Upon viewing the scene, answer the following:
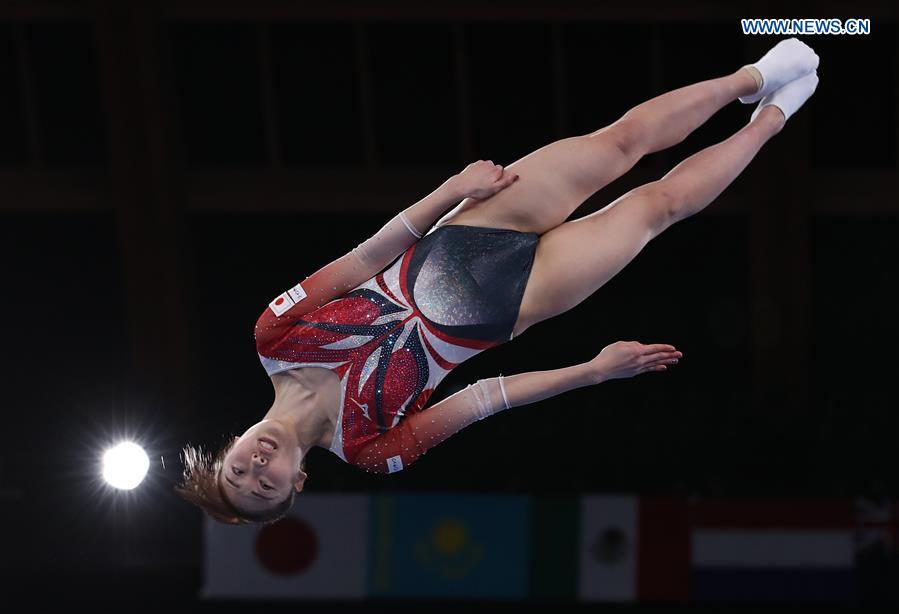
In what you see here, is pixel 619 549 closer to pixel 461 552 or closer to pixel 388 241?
pixel 461 552

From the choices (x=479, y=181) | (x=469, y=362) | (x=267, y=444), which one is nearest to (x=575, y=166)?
(x=479, y=181)

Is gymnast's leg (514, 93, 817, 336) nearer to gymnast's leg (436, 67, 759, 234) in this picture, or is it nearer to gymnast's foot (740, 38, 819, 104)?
gymnast's leg (436, 67, 759, 234)

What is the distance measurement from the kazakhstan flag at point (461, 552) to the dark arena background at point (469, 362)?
0.07 ft

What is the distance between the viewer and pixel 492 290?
3551 mm

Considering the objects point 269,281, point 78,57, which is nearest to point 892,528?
point 269,281

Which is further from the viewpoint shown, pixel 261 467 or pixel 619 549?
pixel 619 549

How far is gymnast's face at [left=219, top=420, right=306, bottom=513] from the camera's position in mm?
3312

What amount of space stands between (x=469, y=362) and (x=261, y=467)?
4398 mm

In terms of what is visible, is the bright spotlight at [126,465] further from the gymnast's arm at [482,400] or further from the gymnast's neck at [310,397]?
the gymnast's arm at [482,400]

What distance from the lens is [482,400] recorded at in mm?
3404

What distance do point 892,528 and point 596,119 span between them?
3503 mm

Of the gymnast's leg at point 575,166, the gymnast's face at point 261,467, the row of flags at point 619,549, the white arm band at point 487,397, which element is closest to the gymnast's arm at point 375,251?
the gymnast's leg at point 575,166

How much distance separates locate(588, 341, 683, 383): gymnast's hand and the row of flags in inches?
154

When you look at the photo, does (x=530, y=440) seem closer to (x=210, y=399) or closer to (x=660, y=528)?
(x=660, y=528)
